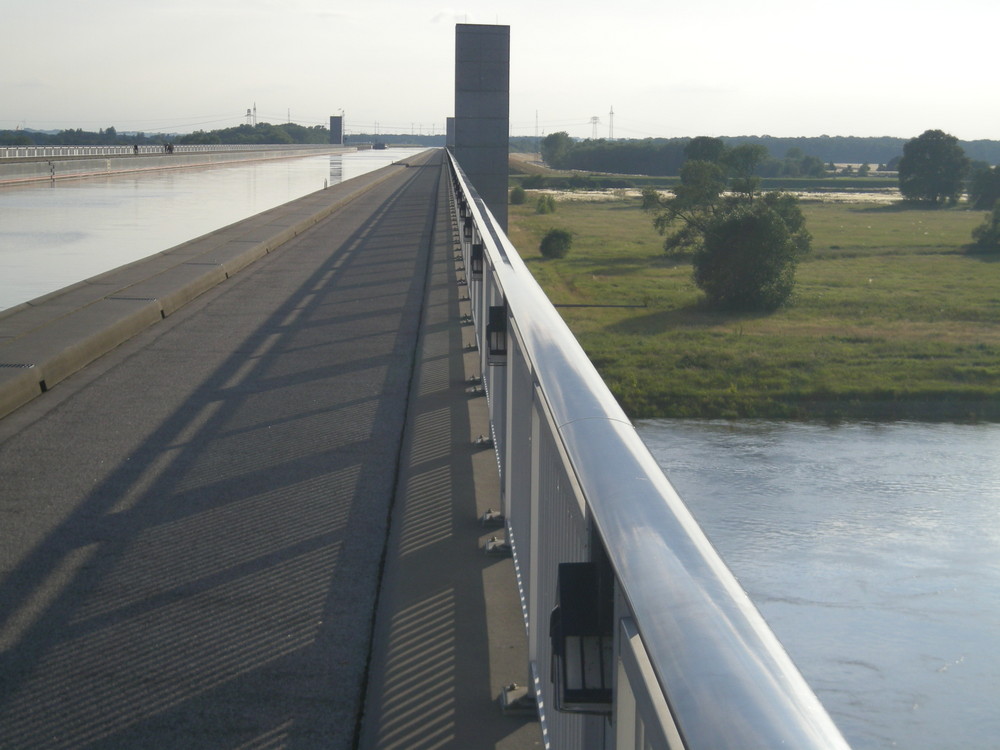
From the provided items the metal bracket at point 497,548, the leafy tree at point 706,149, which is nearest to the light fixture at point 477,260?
the metal bracket at point 497,548

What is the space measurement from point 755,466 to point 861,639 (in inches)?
354

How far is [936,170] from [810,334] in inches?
2925

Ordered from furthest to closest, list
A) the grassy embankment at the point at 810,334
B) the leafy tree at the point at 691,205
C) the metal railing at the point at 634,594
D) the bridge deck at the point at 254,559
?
the leafy tree at the point at 691,205, the grassy embankment at the point at 810,334, the bridge deck at the point at 254,559, the metal railing at the point at 634,594

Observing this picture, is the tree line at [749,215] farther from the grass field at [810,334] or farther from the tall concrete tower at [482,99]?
the tall concrete tower at [482,99]

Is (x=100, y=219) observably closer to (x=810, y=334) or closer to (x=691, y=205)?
(x=810, y=334)

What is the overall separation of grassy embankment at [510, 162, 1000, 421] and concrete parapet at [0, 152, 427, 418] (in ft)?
75.0

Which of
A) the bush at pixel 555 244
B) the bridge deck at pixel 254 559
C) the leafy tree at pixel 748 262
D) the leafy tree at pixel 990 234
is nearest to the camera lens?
the bridge deck at pixel 254 559

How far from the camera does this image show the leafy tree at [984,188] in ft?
338

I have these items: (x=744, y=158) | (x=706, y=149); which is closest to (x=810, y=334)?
(x=744, y=158)

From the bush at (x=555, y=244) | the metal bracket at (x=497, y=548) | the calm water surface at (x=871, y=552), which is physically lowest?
the calm water surface at (x=871, y=552)

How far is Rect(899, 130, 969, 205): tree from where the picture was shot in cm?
11131

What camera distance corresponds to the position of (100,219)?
17.9 m

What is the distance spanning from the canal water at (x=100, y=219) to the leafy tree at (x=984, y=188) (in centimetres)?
8654

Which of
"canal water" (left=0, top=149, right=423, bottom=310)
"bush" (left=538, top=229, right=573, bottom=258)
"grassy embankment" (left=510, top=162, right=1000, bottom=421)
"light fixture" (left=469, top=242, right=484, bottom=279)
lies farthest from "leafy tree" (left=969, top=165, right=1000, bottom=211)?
"light fixture" (left=469, top=242, right=484, bottom=279)
